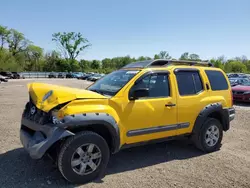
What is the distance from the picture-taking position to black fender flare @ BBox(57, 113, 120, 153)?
3410 mm

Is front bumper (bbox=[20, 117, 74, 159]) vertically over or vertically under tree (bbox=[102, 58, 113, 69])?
under

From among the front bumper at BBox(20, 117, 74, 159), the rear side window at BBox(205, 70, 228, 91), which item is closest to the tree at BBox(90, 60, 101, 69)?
the rear side window at BBox(205, 70, 228, 91)

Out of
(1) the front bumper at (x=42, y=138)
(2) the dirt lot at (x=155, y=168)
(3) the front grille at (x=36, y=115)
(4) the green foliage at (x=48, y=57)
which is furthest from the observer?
(4) the green foliage at (x=48, y=57)

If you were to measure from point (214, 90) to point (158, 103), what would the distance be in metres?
1.72

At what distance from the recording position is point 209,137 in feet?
17.1

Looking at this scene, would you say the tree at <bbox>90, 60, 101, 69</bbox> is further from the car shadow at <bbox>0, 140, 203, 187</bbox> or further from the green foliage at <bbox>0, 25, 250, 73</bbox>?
the car shadow at <bbox>0, 140, 203, 187</bbox>

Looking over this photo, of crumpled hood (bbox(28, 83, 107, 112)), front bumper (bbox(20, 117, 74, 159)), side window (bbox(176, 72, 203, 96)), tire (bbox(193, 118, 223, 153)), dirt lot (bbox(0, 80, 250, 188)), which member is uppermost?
side window (bbox(176, 72, 203, 96))

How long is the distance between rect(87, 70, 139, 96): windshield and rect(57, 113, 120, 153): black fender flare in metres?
0.52

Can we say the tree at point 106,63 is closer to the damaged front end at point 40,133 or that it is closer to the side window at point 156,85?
the side window at point 156,85

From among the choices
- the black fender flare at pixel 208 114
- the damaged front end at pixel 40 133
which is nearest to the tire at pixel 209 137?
the black fender flare at pixel 208 114

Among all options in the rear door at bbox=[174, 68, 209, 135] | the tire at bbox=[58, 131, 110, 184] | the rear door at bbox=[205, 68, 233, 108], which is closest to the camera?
the tire at bbox=[58, 131, 110, 184]

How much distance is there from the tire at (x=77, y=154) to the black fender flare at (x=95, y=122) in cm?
17

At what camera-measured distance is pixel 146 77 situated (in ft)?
14.4

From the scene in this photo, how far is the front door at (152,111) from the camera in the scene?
13.4 feet
